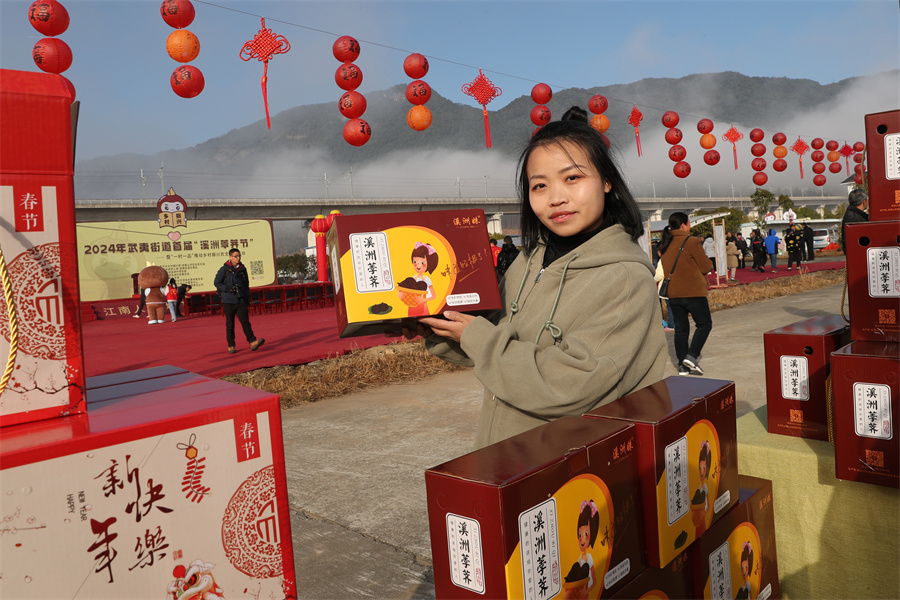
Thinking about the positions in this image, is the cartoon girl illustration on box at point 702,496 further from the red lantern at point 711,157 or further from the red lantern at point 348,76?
the red lantern at point 711,157

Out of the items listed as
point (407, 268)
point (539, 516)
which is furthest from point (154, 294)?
point (539, 516)

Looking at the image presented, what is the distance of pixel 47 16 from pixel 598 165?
7517mm

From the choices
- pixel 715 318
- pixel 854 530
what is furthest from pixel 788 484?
pixel 715 318

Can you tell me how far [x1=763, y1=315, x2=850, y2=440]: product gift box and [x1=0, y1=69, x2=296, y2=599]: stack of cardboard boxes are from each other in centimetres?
194

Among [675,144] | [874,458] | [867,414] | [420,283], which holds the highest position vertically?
[675,144]

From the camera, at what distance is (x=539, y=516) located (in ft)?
3.37

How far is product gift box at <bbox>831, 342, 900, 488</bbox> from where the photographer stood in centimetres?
172

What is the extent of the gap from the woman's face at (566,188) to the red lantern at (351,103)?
26.4 ft

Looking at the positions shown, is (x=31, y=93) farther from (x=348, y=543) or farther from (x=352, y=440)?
(x=352, y=440)

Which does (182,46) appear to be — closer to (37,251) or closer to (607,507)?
(37,251)

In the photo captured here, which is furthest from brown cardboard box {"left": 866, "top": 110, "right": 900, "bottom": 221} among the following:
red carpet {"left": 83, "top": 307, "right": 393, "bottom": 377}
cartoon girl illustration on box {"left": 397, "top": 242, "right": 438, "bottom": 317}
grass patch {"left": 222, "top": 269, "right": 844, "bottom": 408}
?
red carpet {"left": 83, "top": 307, "right": 393, "bottom": 377}

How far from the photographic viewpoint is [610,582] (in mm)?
1196

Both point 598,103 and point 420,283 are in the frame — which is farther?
point 598,103

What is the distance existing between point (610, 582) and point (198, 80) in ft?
26.9
